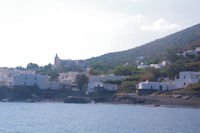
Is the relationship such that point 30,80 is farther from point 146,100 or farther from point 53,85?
point 146,100

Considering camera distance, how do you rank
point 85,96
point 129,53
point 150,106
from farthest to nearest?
point 129,53
point 85,96
point 150,106

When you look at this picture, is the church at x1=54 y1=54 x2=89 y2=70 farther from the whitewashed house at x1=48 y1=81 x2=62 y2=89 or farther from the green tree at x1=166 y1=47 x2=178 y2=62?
the whitewashed house at x1=48 y1=81 x2=62 y2=89

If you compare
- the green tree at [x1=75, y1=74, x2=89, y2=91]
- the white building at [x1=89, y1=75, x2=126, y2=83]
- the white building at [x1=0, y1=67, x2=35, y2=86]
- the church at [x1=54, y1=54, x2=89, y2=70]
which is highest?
the church at [x1=54, y1=54, x2=89, y2=70]

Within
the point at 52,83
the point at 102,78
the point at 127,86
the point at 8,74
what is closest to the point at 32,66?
the point at 8,74

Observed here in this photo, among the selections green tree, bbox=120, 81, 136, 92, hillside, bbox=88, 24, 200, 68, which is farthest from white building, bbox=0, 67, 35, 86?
hillside, bbox=88, 24, 200, 68

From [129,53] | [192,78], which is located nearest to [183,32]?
[129,53]

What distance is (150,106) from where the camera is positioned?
6134 cm

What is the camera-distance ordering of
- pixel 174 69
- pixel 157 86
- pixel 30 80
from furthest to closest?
pixel 174 69 → pixel 30 80 → pixel 157 86

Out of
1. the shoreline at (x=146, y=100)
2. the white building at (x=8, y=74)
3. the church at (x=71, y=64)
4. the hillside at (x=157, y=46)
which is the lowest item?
the shoreline at (x=146, y=100)

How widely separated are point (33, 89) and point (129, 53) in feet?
286

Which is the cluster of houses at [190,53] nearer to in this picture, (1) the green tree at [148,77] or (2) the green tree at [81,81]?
(1) the green tree at [148,77]

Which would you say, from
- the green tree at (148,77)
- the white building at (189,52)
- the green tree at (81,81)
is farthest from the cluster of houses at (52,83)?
the white building at (189,52)

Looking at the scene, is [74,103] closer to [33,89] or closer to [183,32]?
[33,89]

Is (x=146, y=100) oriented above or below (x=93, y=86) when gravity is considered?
below
